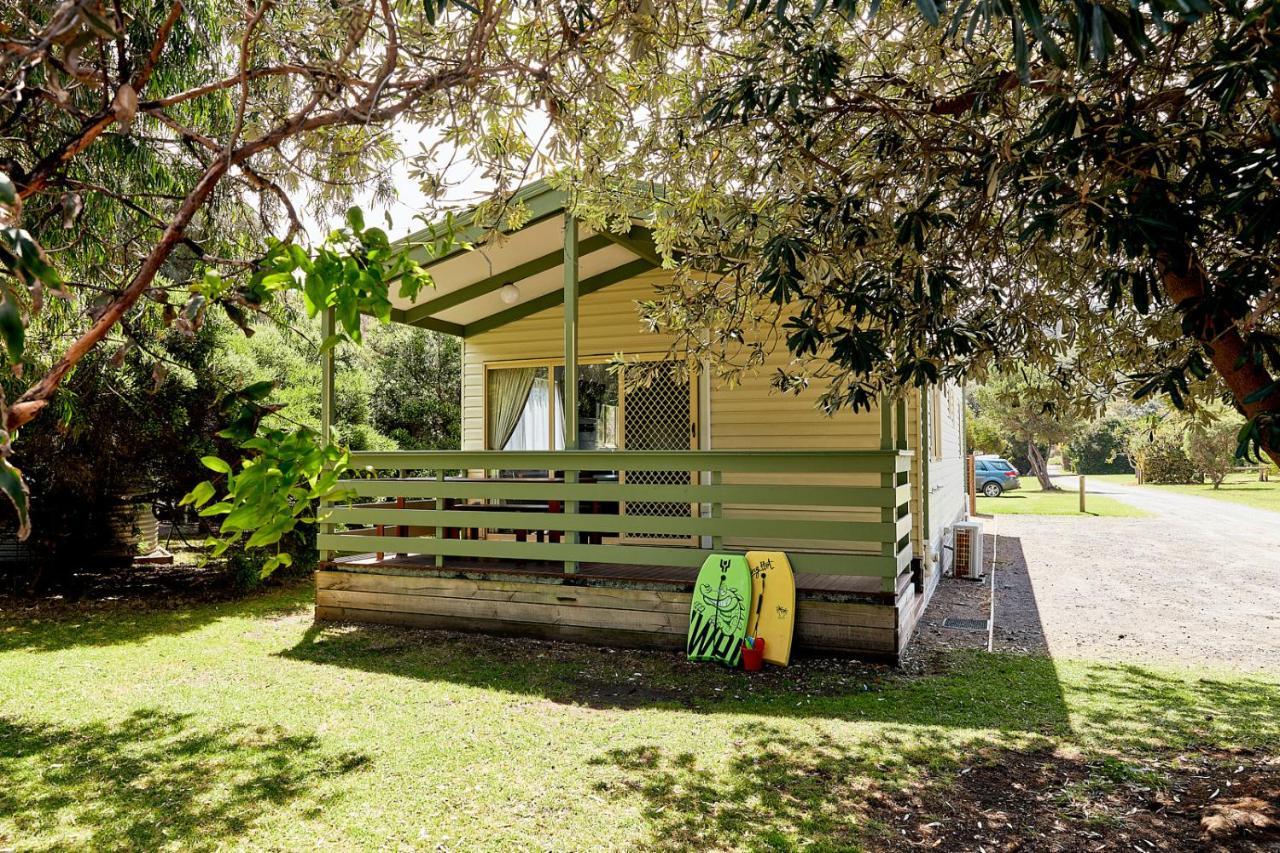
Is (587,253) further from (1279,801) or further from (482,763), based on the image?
(1279,801)

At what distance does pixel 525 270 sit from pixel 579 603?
3870 millimetres

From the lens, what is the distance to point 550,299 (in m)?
9.31

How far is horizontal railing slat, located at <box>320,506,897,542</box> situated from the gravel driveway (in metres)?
→ 1.64

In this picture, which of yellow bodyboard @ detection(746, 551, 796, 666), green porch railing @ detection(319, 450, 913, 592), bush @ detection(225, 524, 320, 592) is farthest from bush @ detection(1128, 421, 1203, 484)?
bush @ detection(225, 524, 320, 592)

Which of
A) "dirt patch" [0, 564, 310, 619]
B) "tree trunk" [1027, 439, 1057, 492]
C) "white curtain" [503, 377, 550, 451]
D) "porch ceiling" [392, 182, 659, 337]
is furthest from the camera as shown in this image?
"tree trunk" [1027, 439, 1057, 492]

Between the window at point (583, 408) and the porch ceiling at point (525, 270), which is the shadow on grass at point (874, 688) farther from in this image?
the porch ceiling at point (525, 270)

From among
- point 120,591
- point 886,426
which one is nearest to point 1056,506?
point 886,426

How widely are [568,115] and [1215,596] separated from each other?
29.1ft

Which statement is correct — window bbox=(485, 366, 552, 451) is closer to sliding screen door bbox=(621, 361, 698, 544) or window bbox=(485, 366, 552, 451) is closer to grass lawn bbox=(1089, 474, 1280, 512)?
sliding screen door bbox=(621, 361, 698, 544)

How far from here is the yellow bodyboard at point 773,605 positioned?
5.61 meters

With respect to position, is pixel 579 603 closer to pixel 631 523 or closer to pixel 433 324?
pixel 631 523

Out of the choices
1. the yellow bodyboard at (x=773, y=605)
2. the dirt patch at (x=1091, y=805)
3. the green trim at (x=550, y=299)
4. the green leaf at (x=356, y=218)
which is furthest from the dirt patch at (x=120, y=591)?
the green leaf at (x=356, y=218)

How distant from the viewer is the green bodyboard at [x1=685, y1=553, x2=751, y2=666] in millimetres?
5629

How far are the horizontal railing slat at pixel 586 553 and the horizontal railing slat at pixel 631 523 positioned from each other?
0.51 feet
